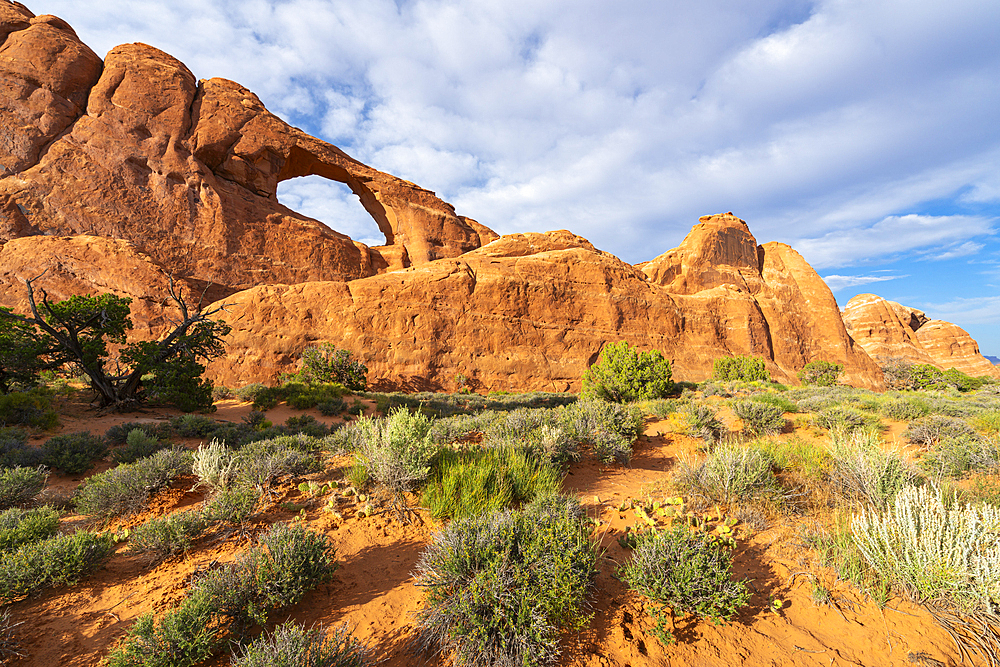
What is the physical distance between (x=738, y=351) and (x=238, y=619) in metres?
41.2

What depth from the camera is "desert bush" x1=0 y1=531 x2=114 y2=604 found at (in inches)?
114

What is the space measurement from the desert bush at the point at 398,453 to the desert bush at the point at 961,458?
242 inches

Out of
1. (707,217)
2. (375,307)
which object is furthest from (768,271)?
(375,307)

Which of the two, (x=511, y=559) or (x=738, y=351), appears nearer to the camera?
(x=511, y=559)

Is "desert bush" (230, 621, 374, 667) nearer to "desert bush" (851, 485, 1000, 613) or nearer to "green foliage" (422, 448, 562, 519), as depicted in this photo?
"green foliage" (422, 448, 562, 519)

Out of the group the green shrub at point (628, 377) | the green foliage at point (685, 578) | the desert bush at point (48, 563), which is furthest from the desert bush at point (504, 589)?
the green shrub at point (628, 377)

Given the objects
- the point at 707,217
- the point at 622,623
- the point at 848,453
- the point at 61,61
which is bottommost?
the point at 622,623

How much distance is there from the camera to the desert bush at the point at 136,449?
20.0ft

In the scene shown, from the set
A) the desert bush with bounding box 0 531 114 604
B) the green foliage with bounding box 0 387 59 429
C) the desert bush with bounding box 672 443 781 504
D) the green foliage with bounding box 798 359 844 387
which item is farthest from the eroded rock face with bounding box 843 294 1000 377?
the green foliage with bounding box 0 387 59 429

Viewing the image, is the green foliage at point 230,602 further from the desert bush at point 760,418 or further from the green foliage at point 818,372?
the green foliage at point 818,372

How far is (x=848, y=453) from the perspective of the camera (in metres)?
4.71

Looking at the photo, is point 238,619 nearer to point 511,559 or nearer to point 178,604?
point 178,604

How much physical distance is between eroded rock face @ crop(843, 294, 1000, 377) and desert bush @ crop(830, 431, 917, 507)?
213 ft

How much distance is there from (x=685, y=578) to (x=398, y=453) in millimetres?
3175
